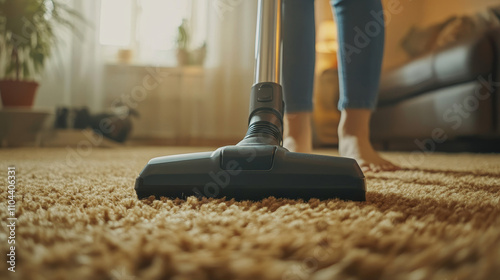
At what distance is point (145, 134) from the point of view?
2818 millimetres

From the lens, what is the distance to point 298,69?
87 centimetres

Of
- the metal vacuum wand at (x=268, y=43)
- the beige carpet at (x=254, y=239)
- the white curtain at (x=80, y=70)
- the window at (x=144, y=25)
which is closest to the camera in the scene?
the beige carpet at (x=254, y=239)

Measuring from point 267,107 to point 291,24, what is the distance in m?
0.38

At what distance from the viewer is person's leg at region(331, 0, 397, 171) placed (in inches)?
31.0

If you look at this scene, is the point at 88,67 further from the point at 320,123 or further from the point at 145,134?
the point at 320,123

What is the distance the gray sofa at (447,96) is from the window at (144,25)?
155 centimetres

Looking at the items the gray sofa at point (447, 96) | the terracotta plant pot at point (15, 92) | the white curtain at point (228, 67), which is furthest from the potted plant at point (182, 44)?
the gray sofa at point (447, 96)

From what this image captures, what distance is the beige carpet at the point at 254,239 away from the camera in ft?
0.68

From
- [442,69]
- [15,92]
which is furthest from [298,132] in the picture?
[15,92]

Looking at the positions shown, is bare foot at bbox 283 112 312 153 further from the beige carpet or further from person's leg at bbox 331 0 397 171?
the beige carpet

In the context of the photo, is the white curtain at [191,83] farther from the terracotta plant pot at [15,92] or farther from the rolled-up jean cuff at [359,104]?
the rolled-up jean cuff at [359,104]

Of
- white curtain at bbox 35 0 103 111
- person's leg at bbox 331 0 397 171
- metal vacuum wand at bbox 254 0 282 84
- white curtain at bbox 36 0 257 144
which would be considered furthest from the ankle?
white curtain at bbox 35 0 103 111

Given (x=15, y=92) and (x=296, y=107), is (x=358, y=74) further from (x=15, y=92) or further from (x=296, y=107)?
(x=15, y=92)

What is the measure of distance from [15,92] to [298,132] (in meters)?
1.66
